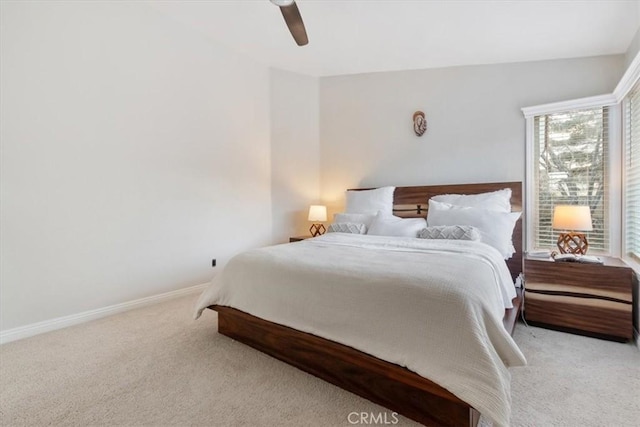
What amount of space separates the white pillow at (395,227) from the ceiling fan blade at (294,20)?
1.94 metres

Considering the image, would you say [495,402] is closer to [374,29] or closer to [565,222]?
[565,222]

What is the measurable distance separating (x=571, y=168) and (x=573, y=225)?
86cm

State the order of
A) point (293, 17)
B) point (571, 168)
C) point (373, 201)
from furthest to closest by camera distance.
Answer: point (373, 201) → point (571, 168) → point (293, 17)

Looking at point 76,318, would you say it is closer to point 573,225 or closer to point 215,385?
point 215,385

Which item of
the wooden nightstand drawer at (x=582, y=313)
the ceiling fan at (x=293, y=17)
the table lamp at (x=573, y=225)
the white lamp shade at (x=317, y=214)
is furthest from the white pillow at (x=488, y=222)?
the ceiling fan at (x=293, y=17)

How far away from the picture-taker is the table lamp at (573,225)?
2.58 metres

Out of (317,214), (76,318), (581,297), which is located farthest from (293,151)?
(581,297)

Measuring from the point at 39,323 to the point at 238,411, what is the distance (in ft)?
6.90

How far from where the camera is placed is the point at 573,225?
8.49 ft

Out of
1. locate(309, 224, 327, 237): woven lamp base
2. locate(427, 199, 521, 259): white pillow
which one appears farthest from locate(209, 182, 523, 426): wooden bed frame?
locate(309, 224, 327, 237): woven lamp base

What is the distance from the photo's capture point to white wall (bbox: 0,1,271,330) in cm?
239

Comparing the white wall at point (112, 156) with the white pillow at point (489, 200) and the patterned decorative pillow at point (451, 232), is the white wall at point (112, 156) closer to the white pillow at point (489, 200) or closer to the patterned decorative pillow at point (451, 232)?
the patterned decorative pillow at point (451, 232)

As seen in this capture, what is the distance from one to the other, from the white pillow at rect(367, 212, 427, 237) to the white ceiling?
1913 mm

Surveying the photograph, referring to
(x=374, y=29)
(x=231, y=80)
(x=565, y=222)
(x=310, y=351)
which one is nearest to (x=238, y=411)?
(x=310, y=351)
